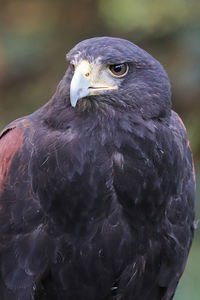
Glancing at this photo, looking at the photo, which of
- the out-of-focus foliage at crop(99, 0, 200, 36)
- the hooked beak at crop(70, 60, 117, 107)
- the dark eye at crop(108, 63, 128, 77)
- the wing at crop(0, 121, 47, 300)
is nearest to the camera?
the hooked beak at crop(70, 60, 117, 107)

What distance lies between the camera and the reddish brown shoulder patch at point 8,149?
171 inches

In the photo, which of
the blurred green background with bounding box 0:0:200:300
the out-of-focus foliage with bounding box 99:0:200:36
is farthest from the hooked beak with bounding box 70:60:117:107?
the out-of-focus foliage with bounding box 99:0:200:36

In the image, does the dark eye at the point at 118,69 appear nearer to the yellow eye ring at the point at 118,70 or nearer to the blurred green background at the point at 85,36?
the yellow eye ring at the point at 118,70

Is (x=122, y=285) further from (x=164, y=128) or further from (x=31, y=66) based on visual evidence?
(x=31, y=66)

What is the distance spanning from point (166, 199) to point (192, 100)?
3.19 meters

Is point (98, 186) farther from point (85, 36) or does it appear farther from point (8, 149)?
point (85, 36)

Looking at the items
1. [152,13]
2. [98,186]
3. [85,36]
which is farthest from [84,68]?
[85,36]

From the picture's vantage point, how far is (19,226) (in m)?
4.34

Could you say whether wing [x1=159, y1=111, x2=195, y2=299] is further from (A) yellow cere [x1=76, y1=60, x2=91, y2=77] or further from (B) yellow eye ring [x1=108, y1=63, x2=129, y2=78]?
(A) yellow cere [x1=76, y1=60, x2=91, y2=77]

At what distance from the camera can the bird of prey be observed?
408 centimetres

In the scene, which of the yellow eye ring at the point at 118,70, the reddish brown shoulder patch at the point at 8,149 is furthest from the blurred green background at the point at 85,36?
the yellow eye ring at the point at 118,70

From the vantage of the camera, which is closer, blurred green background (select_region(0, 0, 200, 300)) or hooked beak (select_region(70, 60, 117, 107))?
hooked beak (select_region(70, 60, 117, 107))

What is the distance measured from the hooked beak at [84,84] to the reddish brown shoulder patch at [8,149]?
55cm

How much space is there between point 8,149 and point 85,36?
12.7 ft
